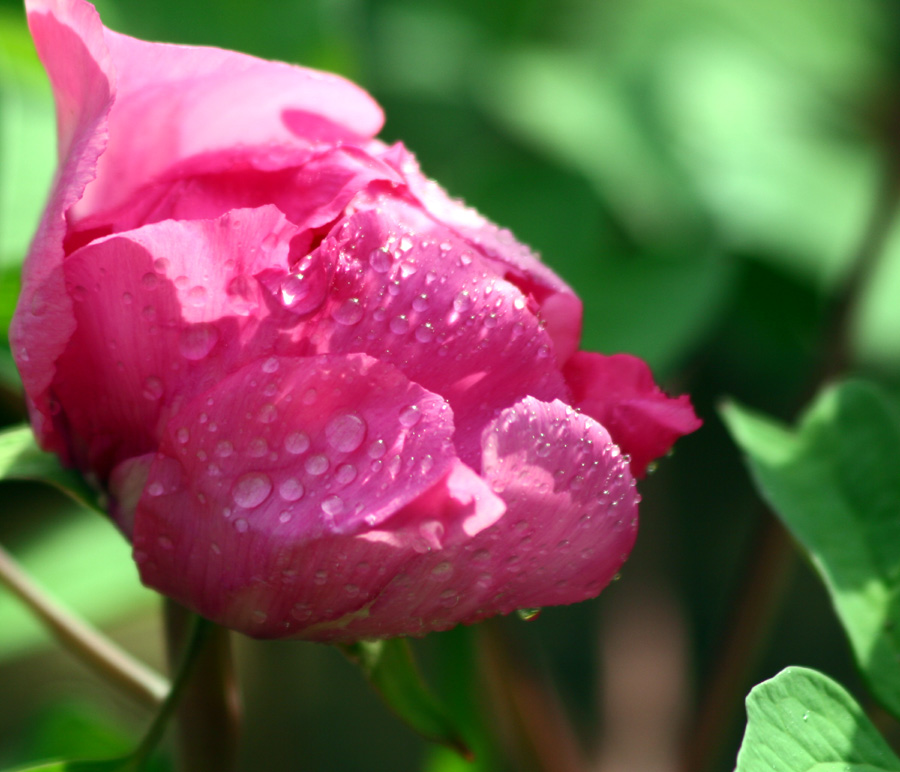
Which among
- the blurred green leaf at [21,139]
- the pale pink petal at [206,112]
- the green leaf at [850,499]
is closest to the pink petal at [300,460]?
the pale pink petal at [206,112]

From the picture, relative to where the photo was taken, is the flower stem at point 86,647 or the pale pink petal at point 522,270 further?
the flower stem at point 86,647

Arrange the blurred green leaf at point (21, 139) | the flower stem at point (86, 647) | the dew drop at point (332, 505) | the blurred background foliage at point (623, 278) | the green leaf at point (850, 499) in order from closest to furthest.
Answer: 1. the dew drop at point (332, 505)
2. the green leaf at point (850, 499)
3. the flower stem at point (86, 647)
4. the blurred green leaf at point (21, 139)
5. the blurred background foliage at point (623, 278)

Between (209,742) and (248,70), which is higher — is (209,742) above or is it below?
below

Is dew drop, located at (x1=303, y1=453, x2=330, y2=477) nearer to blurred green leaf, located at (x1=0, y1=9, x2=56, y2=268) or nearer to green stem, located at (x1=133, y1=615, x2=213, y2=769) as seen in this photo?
green stem, located at (x1=133, y1=615, x2=213, y2=769)

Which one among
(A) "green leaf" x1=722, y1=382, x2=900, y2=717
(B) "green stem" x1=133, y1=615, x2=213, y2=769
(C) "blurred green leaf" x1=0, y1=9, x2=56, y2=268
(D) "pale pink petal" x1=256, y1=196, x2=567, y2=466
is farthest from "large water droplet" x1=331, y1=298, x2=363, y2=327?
(C) "blurred green leaf" x1=0, y1=9, x2=56, y2=268

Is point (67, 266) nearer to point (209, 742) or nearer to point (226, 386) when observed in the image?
point (226, 386)

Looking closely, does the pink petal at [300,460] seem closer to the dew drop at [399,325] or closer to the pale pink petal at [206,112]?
the dew drop at [399,325]

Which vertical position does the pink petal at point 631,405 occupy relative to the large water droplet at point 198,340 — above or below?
above

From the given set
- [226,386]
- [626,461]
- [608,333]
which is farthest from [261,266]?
[608,333]
